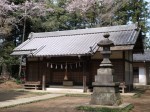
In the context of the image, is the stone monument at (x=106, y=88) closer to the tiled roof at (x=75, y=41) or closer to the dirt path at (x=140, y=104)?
the dirt path at (x=140, y=104)

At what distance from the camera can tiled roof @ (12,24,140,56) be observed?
21125 mm

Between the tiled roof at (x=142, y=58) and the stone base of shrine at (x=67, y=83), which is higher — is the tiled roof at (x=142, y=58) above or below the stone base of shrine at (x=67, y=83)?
above

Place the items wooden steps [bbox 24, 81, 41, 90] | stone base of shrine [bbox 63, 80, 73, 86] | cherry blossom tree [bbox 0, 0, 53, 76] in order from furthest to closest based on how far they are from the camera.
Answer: cherry blossom tree [bbox 0, 0, 53, 76]
wooden steps [bbox 24, 81, 41, 90]
stone base of shrine [bbox 63, 80, 73, 86]

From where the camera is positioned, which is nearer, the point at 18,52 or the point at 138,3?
the point at 18,52

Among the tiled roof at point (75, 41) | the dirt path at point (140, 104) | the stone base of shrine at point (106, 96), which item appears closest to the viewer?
the dirt path at point (140, 104)

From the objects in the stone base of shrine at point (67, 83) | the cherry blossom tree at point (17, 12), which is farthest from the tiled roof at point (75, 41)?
the cherry blossom tree at point (17, 12)

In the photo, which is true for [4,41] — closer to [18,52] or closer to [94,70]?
[18,52]

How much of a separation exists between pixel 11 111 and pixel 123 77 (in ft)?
38.3

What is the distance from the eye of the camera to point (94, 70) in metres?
22.0

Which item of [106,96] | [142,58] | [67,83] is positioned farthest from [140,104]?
[142,58]

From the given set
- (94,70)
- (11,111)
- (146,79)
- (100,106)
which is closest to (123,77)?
(94,70)

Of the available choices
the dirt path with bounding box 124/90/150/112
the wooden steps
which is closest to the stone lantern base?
the dirt path with bounding box 124/90/150/112

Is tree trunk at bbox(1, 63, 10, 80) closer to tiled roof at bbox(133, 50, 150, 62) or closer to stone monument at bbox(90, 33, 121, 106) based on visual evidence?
tiled roof at bbox(133, 50, 150, 62)

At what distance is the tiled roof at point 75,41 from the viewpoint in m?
21.1
